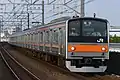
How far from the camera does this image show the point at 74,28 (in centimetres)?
1482

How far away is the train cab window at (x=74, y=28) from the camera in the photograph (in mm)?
14805

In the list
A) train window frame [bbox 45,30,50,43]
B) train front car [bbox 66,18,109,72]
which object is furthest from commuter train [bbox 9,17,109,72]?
train window frame [bbox 45,30,50,43]

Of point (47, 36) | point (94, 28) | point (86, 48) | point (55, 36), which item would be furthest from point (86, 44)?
point (47, 36)

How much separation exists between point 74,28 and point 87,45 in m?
1.07

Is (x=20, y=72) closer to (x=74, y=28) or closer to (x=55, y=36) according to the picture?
(x=55, y=36)

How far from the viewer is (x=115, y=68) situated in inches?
575

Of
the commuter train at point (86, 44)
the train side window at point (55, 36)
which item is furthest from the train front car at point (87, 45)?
the train side window at point (55, 36)

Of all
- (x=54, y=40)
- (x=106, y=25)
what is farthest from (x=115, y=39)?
(x=106, y=25)

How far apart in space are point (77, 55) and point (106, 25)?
205 centimetres

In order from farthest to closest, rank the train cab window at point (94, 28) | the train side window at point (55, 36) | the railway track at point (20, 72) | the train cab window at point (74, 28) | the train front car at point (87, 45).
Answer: the train side window at point (55, 36), the railway track at point (20, 72), the train cab window at point (74, 28), the train cab window at point (94, 28), the train front car at point (87, 45)

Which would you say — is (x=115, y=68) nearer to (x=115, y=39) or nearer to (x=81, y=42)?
(x=81, y=42)

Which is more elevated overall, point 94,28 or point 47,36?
point 94,28

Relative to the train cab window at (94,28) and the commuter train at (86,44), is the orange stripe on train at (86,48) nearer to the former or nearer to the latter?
the commuter train at (86,44)

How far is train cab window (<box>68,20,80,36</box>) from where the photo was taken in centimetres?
1480
